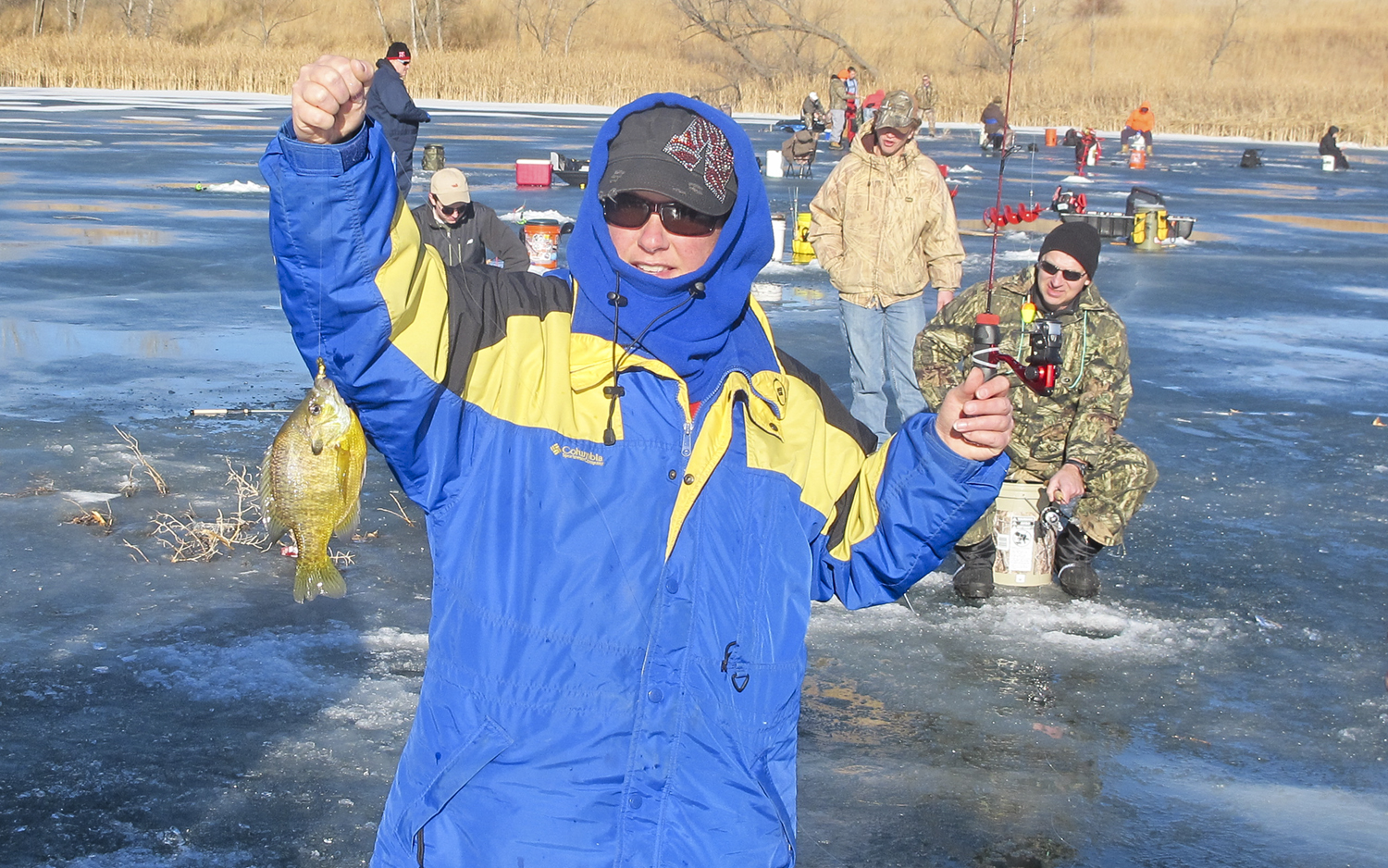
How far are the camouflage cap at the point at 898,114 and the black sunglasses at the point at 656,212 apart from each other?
17.9ft

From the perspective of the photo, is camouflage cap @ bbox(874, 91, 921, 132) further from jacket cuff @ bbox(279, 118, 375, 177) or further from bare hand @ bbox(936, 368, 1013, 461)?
jacket cuff @ bbox(279, 118, 375, 177)

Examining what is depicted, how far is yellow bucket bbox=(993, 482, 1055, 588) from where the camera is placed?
617 centimetres

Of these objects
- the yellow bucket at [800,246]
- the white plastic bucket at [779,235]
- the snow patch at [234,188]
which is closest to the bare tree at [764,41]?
the snow patch at [234,188]

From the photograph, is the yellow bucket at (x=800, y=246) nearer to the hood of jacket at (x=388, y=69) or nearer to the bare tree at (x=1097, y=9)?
the hood of jacket at (x=388, y=69)

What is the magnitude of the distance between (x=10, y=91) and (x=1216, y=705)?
4395 centimetres

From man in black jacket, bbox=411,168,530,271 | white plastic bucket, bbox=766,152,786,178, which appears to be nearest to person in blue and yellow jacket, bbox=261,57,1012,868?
man in black jacket, bbox=411,168,530,271

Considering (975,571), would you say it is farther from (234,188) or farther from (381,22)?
(381,22)

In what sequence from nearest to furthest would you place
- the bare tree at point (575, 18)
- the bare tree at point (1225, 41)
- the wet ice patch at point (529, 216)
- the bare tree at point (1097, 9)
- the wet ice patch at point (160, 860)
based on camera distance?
the wet ice patch at point (160, 860)
the wet ice patch at point (529, 216)
the bare tree at point (1225, 41)
the bare tree at point (575, 18)
the bare tree at point (1097, 9)

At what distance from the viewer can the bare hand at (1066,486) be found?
601 cm

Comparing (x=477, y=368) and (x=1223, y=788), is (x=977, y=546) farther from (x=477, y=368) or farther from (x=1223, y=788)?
(x=477, y=368)

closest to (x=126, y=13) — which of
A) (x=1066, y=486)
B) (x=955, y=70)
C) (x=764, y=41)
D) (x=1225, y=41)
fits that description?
(x=764, y=41)

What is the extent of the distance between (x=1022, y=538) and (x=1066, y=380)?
0.72 m

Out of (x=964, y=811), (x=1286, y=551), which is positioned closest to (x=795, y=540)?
(x=964, y=811)

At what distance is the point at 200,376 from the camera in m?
9.16
